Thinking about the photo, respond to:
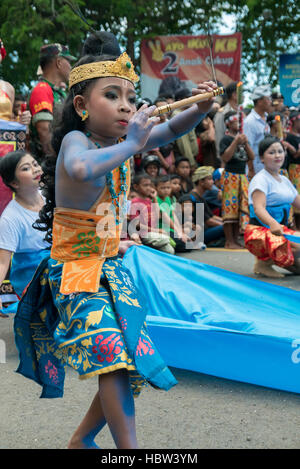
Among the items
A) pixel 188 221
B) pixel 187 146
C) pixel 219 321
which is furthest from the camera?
pixel 187 146

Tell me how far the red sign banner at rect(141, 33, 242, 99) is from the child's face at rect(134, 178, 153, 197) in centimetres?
696

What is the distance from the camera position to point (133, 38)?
12797mm

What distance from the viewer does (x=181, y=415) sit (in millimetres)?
2326

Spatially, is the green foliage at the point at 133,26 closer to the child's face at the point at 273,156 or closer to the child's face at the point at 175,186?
the child's face at the point at 175,186

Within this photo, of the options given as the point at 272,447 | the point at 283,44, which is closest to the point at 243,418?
the point at 272,447

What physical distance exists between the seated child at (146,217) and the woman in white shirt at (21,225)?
2.52 m

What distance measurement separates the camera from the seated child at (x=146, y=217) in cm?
594

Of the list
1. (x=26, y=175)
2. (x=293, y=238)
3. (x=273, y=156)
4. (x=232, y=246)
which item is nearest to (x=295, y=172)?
(x=232, y=246)

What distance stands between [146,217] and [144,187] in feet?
1.05

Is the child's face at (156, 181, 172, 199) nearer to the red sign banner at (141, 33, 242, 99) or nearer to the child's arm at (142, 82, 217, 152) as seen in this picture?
the child's arm at (142, 82, 217, 152)

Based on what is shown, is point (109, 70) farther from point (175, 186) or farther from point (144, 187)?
point (175, 186)

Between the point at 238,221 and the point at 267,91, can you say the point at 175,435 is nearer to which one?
the point at 238,221

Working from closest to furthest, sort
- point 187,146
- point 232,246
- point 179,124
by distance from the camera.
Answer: point 179,124
point 232,246
point 187,146

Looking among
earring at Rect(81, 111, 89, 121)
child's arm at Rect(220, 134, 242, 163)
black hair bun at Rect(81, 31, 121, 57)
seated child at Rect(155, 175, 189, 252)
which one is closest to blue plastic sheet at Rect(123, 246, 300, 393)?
earring at Rect(81, 111, 89, 121)
